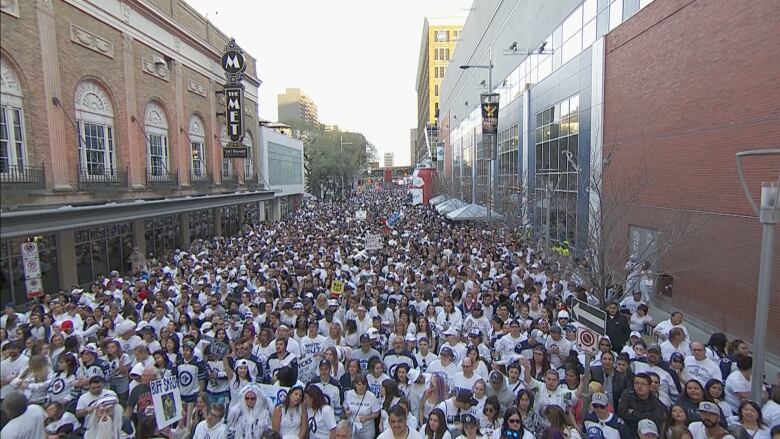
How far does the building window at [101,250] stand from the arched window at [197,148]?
728 cm

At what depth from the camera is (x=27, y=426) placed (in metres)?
4.79

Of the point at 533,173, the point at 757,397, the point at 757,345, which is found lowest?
the point at 757,397

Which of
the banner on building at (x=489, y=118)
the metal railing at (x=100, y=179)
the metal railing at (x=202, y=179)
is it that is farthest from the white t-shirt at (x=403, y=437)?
the metal railing at (x=202, y=179)

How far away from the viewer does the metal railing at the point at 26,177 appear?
13345 mm

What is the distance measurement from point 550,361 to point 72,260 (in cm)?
1631

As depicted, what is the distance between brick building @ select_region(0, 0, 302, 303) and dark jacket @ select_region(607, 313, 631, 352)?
10569 millimetres

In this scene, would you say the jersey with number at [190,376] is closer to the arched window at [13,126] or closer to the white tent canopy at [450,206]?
the arched window at [13,126]

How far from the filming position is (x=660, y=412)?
18.7 ft

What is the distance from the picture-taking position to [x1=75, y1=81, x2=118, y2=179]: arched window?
17812mm

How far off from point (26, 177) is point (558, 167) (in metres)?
20.0

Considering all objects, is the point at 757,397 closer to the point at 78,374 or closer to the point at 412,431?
the point at 412,431

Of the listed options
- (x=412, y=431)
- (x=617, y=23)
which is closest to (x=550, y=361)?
(x=412, y=431)

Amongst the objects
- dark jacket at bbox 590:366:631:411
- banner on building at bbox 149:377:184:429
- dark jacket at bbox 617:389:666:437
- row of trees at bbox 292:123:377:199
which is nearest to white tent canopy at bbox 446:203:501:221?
dark jacket at bbox 590:366:631:411

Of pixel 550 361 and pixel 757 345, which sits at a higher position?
pixel 757 345
